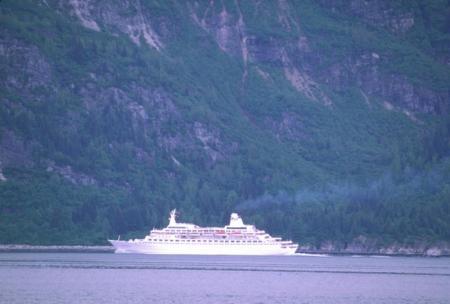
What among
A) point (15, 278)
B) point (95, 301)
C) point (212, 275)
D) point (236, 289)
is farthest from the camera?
point (212, 275)

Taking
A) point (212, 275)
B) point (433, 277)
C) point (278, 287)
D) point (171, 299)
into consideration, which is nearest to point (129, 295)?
point (171, 299)

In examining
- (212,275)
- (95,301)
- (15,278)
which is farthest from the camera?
(212,275)

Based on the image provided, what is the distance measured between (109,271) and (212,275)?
12279mm

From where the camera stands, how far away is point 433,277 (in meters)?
191

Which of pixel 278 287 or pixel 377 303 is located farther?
pixel 278 287

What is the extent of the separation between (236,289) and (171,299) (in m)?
13.8

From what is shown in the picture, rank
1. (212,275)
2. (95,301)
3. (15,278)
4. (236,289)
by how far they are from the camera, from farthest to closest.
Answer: (212,275)
(15,278)
(236,289)
(95,301)

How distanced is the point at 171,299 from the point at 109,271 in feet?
139

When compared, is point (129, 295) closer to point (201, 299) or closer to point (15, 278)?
point (201, 299)

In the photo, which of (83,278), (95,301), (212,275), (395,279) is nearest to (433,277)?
(395,279)

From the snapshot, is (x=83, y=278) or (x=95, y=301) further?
(x=83, y=278)

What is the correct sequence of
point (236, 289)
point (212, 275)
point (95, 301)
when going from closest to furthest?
point (95, 301), point (236, 289), point (212, 275)

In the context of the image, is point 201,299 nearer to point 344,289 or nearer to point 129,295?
point 129,295

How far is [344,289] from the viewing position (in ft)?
550
